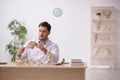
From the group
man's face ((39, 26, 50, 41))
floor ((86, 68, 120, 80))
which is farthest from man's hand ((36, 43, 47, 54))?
floor ((86, 68, 120, 80))

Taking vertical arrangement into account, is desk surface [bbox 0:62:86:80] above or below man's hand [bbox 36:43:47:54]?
below

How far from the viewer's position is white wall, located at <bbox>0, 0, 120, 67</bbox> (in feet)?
27.3

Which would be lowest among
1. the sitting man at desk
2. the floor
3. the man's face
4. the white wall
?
the floor

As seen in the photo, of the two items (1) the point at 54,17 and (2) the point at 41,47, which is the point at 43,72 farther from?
(1) the point at 54,17

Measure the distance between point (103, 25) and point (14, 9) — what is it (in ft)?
9.26

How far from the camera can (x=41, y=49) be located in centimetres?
386

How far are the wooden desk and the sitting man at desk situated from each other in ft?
1.25

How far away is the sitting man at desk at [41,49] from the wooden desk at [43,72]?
1.25 feet

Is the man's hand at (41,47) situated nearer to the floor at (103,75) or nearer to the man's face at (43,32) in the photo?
the man's face at (43,32)

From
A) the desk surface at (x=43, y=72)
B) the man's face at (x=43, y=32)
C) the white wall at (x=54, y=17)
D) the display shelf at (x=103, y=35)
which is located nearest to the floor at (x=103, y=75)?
the display shelf at (x=103, y=35)

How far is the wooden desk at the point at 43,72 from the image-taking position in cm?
350

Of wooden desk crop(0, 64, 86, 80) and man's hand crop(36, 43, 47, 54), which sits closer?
wooden desk crop(0, 64, 86, 80)

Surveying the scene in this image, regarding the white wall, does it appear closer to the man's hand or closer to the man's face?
the man's face

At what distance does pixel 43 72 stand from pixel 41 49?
450 millimetres
